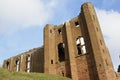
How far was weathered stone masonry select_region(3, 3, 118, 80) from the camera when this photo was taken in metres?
20.8

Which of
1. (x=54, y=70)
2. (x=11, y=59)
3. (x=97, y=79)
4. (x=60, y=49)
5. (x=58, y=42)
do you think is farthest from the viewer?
(x=11, y=59)

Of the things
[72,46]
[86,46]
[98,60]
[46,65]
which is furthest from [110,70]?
[46,65]

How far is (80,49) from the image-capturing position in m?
24.8

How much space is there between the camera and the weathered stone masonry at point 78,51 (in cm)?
2075

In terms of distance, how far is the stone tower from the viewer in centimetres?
2070

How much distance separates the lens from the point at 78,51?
1014 inches

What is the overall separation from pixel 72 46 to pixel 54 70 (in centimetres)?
377

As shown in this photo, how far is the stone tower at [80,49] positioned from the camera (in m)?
20.7

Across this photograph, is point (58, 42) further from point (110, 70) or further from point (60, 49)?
point (110, 70)

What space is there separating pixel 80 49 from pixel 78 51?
100 centimetres

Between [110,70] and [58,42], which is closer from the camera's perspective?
[110,70]

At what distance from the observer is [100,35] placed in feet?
76.0

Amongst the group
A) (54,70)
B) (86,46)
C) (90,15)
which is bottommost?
(54,70)

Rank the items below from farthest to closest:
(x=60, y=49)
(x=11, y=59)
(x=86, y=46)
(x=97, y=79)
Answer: (x=11, y=59), (x=60, y=49), (x=86, y=46), (x=97, y=79)
